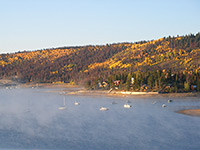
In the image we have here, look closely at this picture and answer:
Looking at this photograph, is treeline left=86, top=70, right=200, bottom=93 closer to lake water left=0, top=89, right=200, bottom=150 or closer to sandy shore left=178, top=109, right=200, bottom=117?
sandy shore left=178, top=109, right=200, bottom=117

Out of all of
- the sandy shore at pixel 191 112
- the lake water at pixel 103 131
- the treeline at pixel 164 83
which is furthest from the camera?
the treeline at pixel 164 83

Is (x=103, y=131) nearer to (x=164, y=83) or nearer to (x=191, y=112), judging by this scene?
(x=191, y=112)

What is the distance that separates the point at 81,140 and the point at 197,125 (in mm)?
32010

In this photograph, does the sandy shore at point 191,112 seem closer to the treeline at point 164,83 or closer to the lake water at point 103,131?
the lake water at point 103,131

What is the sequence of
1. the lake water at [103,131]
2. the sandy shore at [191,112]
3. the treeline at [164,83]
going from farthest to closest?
1. the treeline at [164,83]
2. the sandy shore at [191,112]
3. the lake water at [103,131]

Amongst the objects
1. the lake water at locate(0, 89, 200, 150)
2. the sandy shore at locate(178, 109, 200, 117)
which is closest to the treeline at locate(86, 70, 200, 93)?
the sandy shore at locate(178, 109, 200, 117)

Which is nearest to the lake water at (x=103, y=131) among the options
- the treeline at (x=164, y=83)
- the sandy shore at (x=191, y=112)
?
the sandy shore at (x=191, y=112)

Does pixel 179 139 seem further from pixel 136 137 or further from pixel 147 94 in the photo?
pixel 147 94

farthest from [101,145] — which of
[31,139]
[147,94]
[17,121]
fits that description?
[147,94]

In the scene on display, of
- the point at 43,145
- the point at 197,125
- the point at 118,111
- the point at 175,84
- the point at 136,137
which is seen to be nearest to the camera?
the point at 43,145

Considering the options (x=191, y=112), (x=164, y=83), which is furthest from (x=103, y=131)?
(x=164, y=83)

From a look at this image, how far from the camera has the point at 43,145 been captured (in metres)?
65.9

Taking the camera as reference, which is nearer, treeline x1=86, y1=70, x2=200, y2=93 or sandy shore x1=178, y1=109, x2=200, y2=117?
sandy shore x1=178, y1=109, x2=200, y2=117

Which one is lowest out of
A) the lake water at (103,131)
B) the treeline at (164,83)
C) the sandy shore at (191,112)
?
the lake water at (103,131)
